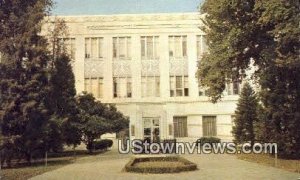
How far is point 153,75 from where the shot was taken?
4978cm

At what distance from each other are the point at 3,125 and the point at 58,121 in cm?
652

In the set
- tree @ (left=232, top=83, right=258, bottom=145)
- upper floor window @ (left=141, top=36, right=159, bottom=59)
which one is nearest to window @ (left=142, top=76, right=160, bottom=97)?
upper floor window @ (left=141, top=36, right=159, bottom=59)

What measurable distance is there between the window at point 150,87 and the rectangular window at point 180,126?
11.4 ft

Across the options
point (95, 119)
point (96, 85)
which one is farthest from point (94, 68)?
point (95, 119)

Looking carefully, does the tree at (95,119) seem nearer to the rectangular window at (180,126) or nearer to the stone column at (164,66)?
the stone column at (164,66)

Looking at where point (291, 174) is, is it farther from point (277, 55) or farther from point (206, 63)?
point (206, 63)

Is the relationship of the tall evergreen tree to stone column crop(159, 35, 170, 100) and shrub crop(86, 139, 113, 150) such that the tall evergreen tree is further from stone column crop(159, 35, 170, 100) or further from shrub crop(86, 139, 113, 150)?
stone column crop(159, 35, 170, 100)

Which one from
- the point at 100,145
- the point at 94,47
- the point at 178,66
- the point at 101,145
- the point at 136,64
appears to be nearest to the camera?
the point at 100,145

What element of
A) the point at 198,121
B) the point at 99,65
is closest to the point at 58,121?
the point at 99,65

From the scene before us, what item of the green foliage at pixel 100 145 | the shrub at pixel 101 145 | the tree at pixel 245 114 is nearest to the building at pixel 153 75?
the green foliage at pixel 100 145

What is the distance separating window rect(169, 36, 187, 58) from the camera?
4984 cm

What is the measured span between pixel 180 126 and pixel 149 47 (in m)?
8.95


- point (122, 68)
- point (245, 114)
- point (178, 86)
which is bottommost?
point (245, 114)

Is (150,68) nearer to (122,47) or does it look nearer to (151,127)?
(122,47)
